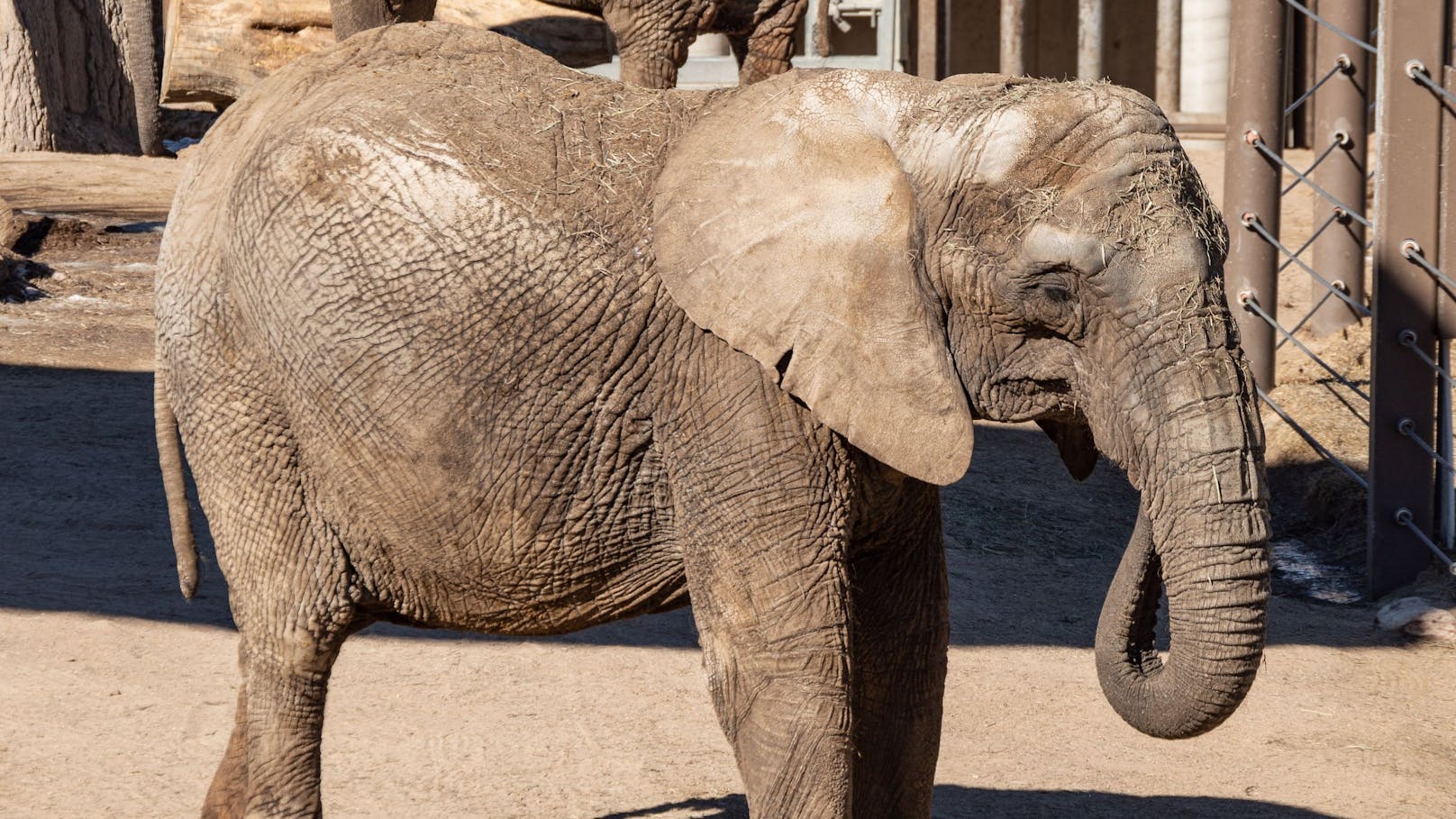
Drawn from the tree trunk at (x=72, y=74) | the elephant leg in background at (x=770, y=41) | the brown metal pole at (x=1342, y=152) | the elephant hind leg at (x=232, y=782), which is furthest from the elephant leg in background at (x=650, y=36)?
the elephant hind leg at (x=232, y=782)

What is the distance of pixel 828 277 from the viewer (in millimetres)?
2928

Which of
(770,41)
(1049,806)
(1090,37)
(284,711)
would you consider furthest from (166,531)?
(1090,37)

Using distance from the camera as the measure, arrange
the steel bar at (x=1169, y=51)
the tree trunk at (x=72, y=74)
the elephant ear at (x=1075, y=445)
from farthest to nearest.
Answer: the steel bar at (x=1169, y=51), the tree trunk at (x=72, y=74), the elephant ear at (x=1075, y=445)

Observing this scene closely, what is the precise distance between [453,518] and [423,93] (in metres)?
0.86

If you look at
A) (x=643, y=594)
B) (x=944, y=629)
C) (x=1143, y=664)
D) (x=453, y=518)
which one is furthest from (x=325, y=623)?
(x=1143, y=664)

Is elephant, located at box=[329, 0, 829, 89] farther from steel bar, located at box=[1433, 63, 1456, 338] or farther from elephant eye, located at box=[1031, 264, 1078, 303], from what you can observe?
elephant eye, located at box=[1031, 264, 1078, 303]

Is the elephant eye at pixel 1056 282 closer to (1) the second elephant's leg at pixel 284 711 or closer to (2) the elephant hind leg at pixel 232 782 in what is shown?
(1) the second elephant's leg at pixel 284 711

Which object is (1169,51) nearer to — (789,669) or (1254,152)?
(1254,152)

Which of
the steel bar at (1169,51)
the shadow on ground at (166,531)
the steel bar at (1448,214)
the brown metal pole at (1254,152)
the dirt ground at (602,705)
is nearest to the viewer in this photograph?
the dirt ground at (602,705)

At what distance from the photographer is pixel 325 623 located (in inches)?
143

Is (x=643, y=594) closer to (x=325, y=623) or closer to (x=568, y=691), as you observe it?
(x=325, y=623)

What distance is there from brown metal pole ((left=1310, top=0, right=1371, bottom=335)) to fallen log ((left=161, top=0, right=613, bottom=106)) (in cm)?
417

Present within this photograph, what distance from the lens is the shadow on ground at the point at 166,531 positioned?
19.9 feet

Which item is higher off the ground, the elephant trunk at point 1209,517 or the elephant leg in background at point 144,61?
the elephant trunk at point 1209,517
